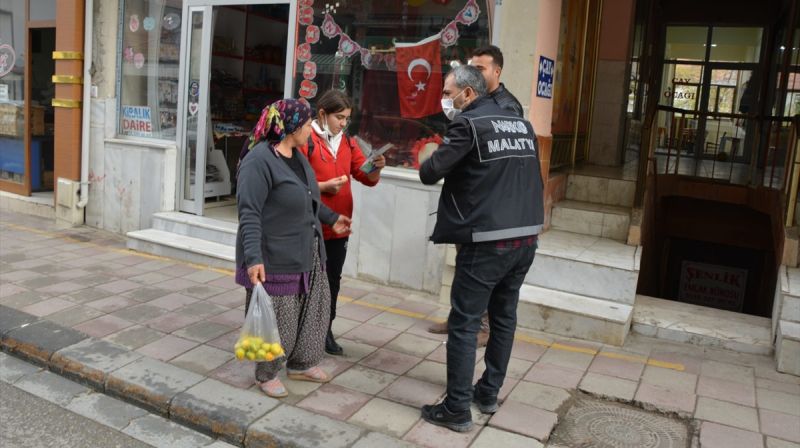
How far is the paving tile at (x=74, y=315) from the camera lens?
17.0 feet

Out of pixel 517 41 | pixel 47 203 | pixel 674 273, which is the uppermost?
pixel 517 41

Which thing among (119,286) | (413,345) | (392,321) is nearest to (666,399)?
(413,345)

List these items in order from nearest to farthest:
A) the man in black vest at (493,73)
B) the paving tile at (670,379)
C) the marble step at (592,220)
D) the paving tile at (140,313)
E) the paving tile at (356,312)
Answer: the man in black vest at (493,73), the paving tile at (670,379), the paving tile at (140,313), the paving tile at (356,312), the marble step at (592,220)

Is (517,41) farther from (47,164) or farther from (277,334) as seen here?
(47,164)

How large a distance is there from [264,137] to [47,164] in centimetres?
729

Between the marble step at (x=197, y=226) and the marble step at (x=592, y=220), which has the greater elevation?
the marble step at (x=592, y=220)

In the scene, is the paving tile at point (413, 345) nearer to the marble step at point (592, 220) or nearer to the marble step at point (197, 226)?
the marble step at point (592, 220)

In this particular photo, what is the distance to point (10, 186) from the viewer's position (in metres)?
9.73

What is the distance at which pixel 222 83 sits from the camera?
867 cm

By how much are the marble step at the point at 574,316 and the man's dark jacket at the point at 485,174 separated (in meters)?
1.79

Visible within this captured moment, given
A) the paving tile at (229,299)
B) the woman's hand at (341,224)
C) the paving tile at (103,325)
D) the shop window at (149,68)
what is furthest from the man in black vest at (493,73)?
the shop window at (149,68)

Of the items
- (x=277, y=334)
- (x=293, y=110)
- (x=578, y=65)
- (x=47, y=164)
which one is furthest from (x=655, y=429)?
(x=47, y=164)

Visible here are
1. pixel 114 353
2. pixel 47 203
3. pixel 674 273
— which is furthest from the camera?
pixel 674 273

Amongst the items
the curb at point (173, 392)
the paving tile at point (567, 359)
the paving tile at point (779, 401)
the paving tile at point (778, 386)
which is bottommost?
the curb at point (173, 392)
